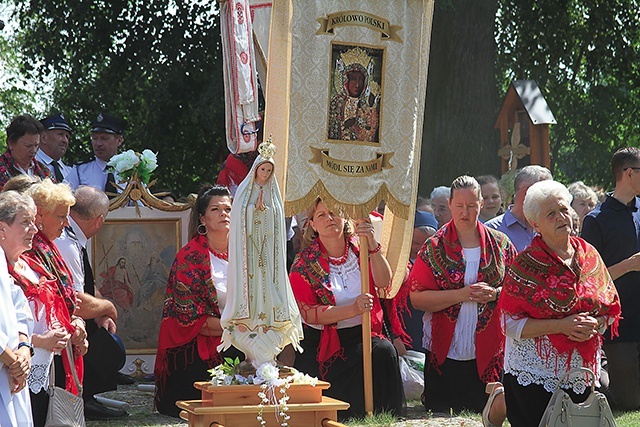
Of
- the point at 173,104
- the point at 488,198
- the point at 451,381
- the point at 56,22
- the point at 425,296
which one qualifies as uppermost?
the point at 56,22

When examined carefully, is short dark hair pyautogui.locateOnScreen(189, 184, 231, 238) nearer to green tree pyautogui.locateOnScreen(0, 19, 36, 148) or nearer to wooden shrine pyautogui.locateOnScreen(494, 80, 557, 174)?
wooden shrine pyautogui.locateOnScreen(494, 80, 557, 174)

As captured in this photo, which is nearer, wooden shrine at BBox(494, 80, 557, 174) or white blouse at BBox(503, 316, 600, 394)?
white blouse at BBox(503, 316, 600, 394)

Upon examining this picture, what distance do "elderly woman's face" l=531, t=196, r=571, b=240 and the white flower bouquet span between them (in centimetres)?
453

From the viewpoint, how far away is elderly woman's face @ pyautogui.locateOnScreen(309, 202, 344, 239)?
349 inches

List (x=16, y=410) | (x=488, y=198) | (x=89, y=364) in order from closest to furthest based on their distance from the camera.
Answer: (x=16, y=410)
(x=89, y=364)
(x=488, y=198)

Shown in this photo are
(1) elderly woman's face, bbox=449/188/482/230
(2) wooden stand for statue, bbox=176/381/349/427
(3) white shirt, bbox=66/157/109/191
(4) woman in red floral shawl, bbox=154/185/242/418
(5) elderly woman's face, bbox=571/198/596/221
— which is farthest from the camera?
(5) elderly woman's face, bbox=571/198/596/221

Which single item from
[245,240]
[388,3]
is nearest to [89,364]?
[245,240]

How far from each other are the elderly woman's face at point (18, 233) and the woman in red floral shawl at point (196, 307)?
2.62 meters

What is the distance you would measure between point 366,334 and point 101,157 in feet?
12.1

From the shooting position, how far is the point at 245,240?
22.6 feet

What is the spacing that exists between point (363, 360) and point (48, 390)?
2818 mm

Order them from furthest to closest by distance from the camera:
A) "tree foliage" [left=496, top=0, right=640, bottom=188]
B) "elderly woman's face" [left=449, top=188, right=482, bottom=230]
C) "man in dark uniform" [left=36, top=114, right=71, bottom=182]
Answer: "tree foliage" [left=496, top=0, right=640, bottom=188]
"man in dark uniform" [left=36, top=114, right=71, bottom=182]
"elderly woman's face" [left=449, top=188, right=482, bottom=230]

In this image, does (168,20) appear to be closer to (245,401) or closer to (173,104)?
(173,104)

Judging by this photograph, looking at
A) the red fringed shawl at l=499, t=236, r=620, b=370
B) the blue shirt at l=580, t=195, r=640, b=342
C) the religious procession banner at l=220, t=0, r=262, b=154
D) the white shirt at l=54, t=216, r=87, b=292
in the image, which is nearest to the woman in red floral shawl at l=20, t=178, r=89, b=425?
the white shirt at l=54, t=216, r=87, b=292
